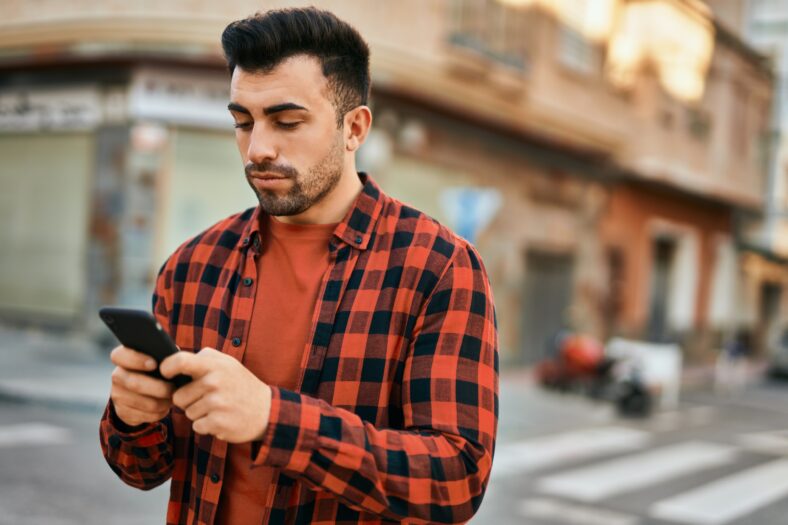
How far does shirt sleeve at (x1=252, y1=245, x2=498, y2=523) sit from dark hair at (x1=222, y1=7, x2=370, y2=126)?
40cm

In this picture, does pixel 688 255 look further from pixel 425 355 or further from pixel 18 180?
pixel 425 355

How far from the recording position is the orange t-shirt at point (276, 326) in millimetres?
1539

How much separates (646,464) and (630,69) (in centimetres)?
1311

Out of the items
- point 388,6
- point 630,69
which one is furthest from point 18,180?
point 630,69

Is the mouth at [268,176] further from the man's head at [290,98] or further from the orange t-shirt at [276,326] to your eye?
the orange t-shirt at [276,326]

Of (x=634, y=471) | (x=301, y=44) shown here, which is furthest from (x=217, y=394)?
(x=634, y=471)

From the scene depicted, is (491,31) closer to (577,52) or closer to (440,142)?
(440,142)

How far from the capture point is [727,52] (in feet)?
80.3

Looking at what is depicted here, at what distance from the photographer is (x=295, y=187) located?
1.56m

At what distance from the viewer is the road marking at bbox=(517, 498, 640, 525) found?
6.12m

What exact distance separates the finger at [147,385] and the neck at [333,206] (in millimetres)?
446

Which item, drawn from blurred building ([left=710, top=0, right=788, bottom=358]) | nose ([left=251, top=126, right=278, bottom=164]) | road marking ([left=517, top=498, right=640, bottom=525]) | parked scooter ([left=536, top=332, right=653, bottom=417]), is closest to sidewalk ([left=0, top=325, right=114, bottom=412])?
road marking ([left=517, top=498, right=640, bottom=525])

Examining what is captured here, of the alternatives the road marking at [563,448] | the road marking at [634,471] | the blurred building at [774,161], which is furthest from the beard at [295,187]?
the blurred building at [774,161]

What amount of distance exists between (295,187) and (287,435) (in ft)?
1.60
